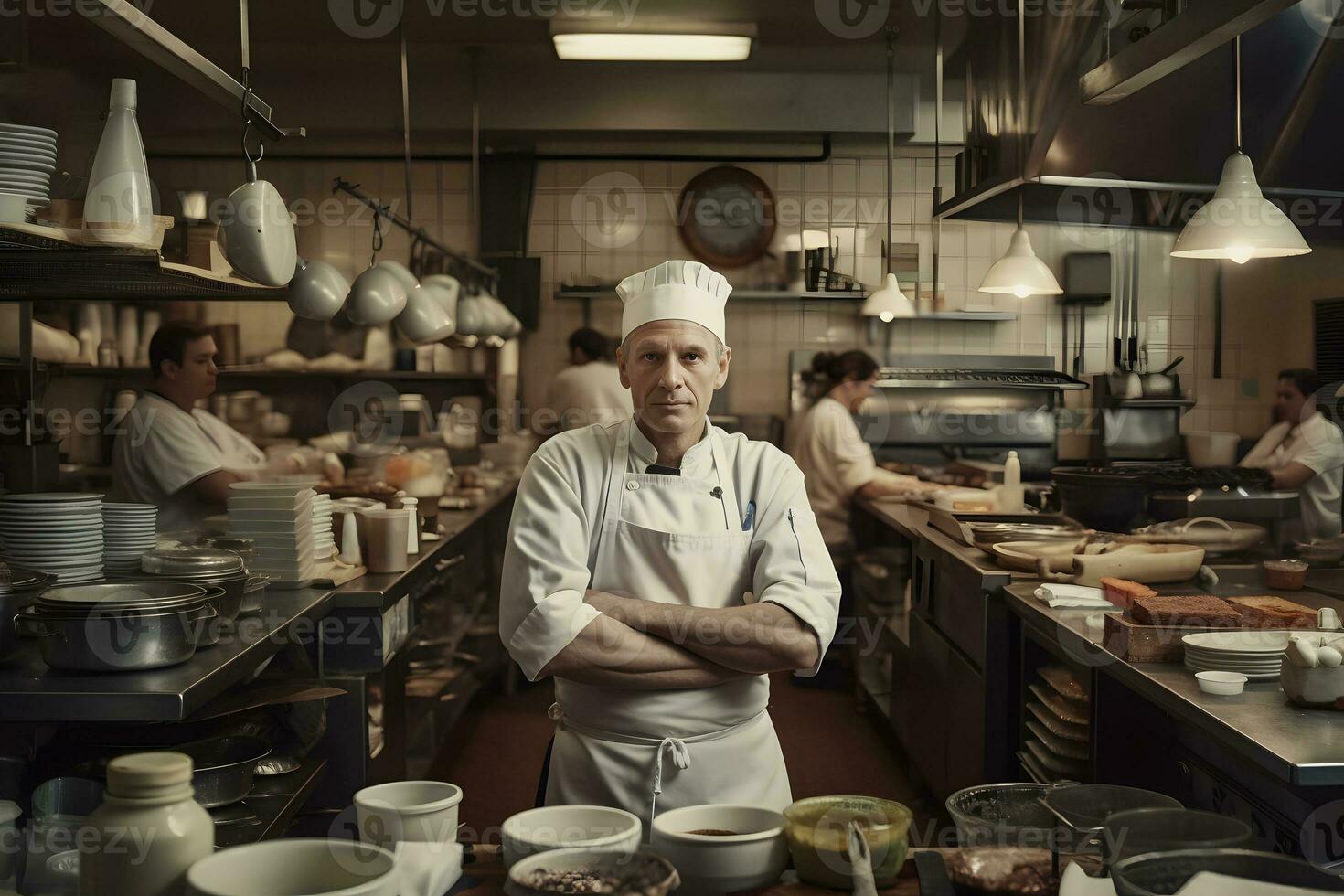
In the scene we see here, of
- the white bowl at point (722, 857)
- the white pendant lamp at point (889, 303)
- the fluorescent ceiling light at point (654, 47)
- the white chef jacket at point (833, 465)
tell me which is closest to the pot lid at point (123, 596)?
the white bowl at point (722, 857)

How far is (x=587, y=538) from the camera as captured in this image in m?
2.33

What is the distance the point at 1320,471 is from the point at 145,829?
18.8 feet

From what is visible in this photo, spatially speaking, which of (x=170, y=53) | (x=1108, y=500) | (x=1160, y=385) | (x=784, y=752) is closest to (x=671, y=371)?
(x=170, y=53)

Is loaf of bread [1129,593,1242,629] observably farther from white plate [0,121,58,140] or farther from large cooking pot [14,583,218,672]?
white plate [0,121,58,140]

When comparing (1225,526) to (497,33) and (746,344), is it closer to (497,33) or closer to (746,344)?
(497,33)

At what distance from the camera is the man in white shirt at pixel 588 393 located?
686cm

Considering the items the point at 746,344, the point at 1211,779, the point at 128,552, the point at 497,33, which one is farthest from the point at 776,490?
the point at 746,344

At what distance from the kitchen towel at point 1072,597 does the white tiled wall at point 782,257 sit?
5.31 m

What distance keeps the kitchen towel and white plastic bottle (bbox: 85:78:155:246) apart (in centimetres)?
242

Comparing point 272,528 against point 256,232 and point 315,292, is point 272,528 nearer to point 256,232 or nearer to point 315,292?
point 315,292

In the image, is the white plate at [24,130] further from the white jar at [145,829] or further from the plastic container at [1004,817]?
the plastic container at [1004,817]

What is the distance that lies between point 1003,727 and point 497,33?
441cm

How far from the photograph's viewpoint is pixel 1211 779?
8.33 ft

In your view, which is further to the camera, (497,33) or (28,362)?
(497,33)
